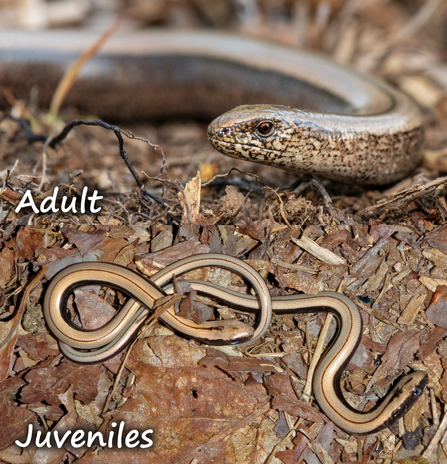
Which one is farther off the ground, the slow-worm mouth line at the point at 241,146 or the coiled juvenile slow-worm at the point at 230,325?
the slow-worm mouth line at the point at 241,146

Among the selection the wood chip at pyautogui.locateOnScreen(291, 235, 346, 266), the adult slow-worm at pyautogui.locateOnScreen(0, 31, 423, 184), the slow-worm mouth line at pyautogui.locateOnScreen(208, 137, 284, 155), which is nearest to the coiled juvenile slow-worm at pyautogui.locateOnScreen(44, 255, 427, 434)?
the wood chip at pyautogui.locateOnScreen(291, 235, 346, 266)

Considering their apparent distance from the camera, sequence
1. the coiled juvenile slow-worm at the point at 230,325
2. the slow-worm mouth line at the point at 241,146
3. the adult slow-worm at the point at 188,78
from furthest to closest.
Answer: the adult slow-worm at the point at 188,78 < the slow-worm mouth line at the point at 241,146 < the coiled juvenile slow-worm at the point at 230,325

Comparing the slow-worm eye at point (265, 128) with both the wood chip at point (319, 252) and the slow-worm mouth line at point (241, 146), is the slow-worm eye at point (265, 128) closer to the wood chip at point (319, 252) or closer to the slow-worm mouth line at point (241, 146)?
the slow-worm mouth line at point (241, 146)

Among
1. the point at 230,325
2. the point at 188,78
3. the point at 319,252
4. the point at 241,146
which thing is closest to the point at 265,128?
the point at 241,146

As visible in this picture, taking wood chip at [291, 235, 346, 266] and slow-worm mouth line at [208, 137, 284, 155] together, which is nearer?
wood chip at [291, 235, 346, 266]

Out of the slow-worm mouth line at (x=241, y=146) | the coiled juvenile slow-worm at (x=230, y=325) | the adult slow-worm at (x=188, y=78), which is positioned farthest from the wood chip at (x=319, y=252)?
the adult slow-worm at (x=188, y=78)

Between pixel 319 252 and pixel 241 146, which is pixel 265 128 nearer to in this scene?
pixel 241 146

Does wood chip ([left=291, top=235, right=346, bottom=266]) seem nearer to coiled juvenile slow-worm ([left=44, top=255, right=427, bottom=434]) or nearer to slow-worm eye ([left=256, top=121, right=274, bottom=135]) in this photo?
coiled juvenile slow-worm ([left=44, top=255, right=427, bottom=434])

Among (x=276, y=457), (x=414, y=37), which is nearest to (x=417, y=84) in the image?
(x=414, y=37)

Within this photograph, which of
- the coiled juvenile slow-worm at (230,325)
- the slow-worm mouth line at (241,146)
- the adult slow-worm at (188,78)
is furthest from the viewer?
the adult slow-worm at (188,78)
